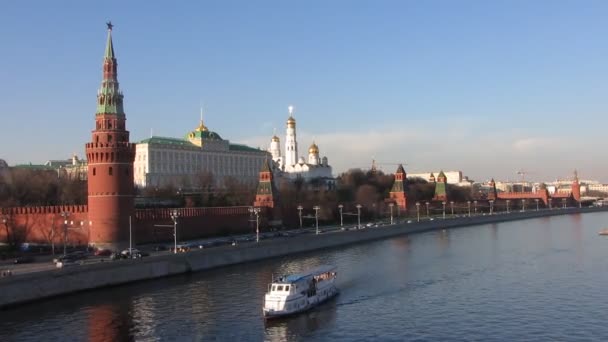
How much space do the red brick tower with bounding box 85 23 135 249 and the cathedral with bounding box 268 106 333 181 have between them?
3183 inches

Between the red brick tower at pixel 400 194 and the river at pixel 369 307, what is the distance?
52.4 meters

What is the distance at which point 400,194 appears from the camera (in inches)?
3910

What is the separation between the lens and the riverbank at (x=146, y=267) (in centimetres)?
3041

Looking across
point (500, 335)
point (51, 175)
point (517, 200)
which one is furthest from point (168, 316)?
point (517, 200)

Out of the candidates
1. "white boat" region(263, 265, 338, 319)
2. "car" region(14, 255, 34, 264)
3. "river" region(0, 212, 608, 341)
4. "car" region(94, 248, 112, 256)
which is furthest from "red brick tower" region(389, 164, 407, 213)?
"white boat" region(263, 265, 338, 319)

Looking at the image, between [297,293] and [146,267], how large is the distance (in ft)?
38.5

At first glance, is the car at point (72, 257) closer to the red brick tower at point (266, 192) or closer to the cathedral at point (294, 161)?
the red brick tower at point (266, 192)

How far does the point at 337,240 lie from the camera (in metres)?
59.2

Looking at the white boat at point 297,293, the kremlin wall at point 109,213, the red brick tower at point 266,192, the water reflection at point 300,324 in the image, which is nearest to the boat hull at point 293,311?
the white boat at point 297,293

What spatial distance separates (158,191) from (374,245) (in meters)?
29.3

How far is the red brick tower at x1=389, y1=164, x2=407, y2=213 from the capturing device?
9819 centimetres

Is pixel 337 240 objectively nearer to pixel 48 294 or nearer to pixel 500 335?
pixel 48 294

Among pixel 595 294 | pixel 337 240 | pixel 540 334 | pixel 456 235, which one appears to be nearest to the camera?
pixel 540 334

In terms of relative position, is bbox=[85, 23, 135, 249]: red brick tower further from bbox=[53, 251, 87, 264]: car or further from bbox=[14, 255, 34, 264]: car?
bbox=[14, 255, 34, 264]: car
